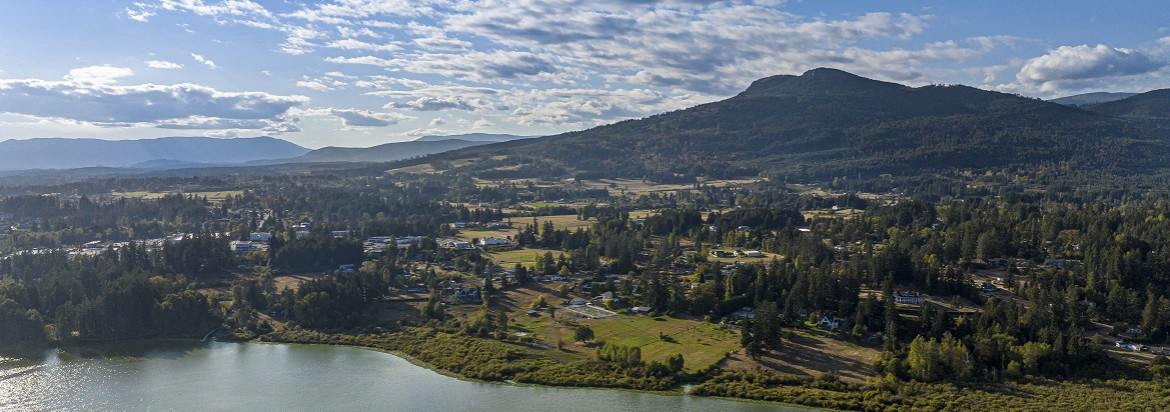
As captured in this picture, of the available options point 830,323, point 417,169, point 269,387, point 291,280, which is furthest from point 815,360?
point 417,169

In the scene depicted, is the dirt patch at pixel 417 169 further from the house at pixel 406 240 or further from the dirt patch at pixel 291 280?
the dirt patch at pixel 291 280

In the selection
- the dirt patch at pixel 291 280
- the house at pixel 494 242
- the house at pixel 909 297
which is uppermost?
the house at pixel 494 242

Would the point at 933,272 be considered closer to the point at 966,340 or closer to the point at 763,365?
the point at 966,340

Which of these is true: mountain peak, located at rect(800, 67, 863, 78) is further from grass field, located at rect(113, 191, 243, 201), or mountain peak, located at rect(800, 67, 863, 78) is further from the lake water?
the lake water

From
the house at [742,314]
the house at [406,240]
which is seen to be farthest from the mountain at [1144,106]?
the house at [742,314]

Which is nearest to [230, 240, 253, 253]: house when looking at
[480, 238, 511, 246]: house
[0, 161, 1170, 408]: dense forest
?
[0, 161, 1170, 408]: dense forest

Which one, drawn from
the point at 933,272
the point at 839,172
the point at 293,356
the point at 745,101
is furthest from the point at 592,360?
the point at 745,101
